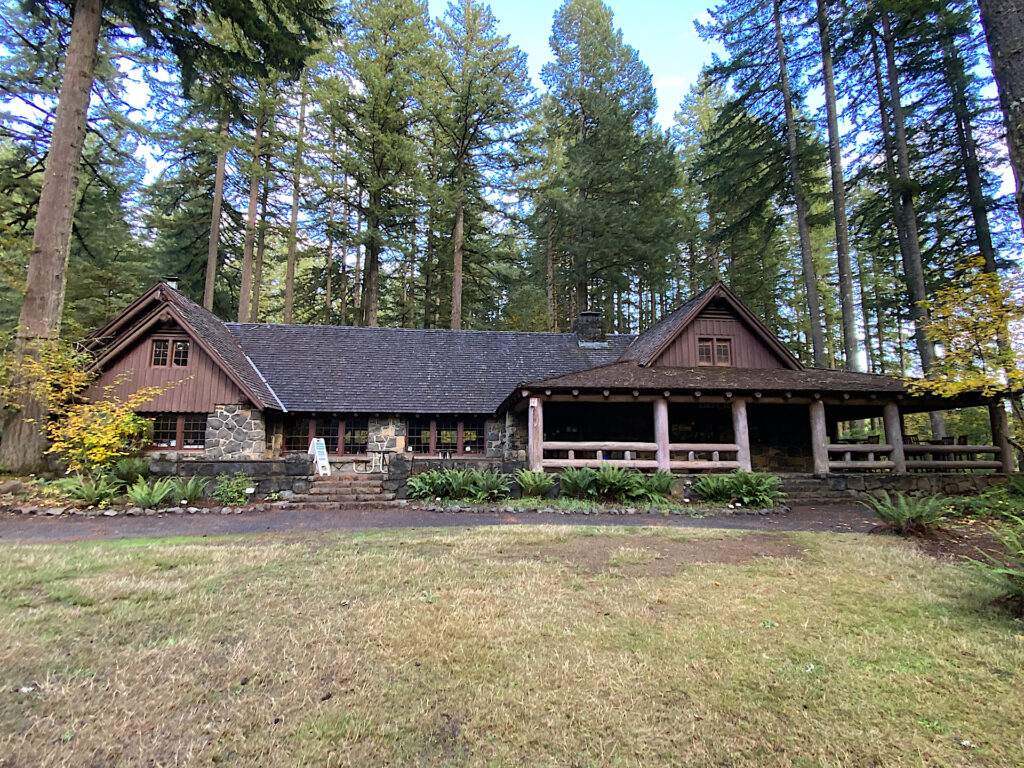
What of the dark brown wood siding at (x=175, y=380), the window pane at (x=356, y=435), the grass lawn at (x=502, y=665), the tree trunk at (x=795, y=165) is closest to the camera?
the grass lawn at (x=502, y=665)

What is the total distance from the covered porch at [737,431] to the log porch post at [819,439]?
0.02m

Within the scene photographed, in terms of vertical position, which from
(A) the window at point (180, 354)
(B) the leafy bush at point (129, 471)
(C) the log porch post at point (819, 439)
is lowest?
(B) the leafy bush at point (129, 471)

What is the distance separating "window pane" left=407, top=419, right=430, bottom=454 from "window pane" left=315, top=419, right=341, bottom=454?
2461 millimetres

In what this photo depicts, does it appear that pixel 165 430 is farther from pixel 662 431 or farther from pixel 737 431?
pixel 737 431

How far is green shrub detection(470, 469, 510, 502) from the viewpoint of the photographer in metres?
10.8

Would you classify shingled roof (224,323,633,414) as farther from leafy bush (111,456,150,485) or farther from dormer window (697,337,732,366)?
leafy bush (111,456,150,485)

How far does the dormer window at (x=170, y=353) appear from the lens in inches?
587

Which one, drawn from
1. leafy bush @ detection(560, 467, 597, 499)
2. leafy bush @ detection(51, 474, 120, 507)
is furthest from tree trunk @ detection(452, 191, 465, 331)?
leafy bush @ detection(51, 474, 120, 507)

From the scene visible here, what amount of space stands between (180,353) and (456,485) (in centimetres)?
1061

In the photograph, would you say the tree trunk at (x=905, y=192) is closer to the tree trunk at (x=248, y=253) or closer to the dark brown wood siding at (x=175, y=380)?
the dark brown wood siding at (x=175, y=380)

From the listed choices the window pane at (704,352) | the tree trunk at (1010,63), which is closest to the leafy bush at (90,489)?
the tree trunk at (1010,63)

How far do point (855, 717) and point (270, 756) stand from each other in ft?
9.59

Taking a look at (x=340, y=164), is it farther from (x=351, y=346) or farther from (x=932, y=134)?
(x=932, y=134)

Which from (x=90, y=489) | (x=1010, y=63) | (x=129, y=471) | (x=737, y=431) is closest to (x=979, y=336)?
(x=737, y=431)
